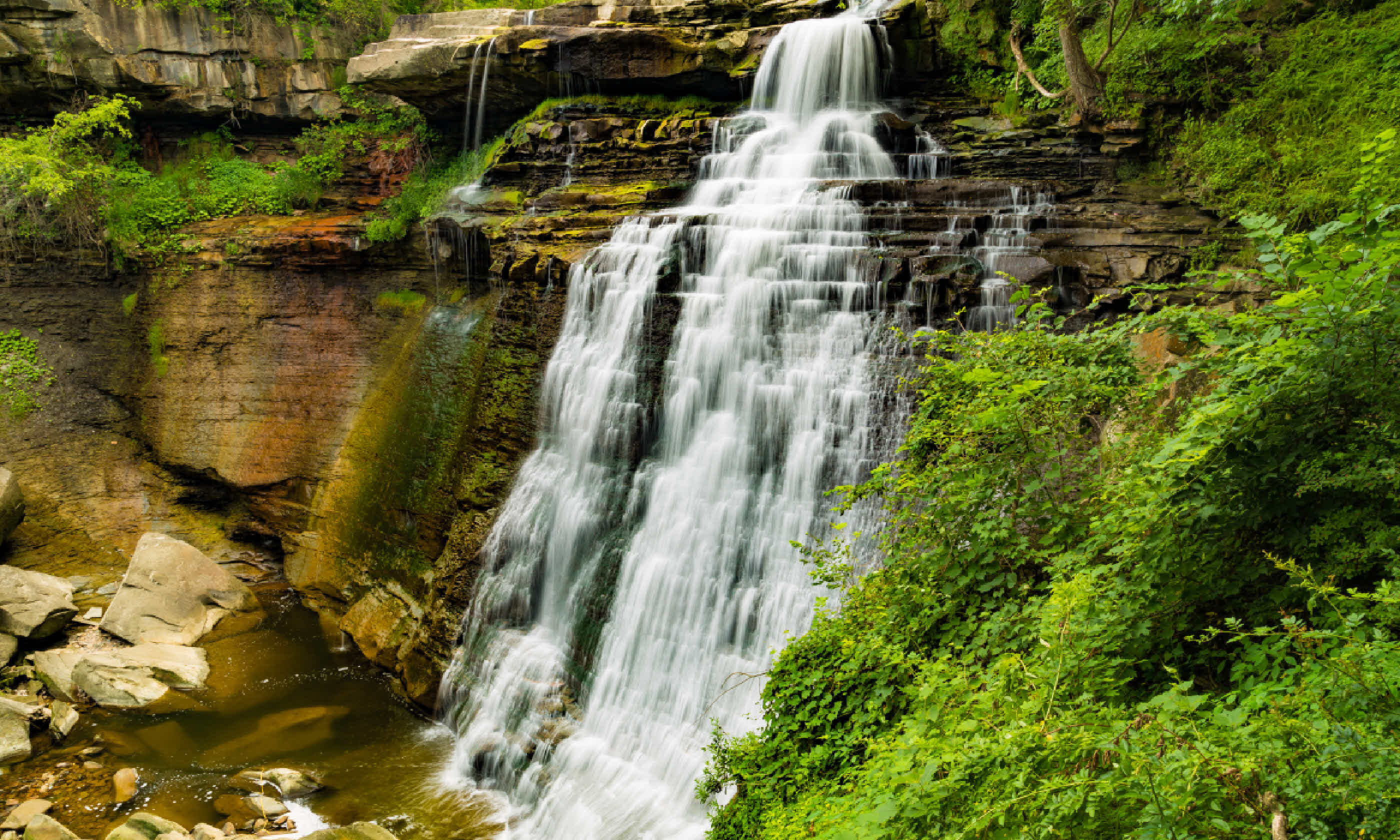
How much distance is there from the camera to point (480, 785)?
8.48 meters

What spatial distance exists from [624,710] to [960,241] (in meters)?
6.33

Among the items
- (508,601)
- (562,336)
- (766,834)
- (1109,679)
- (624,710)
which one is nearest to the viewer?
(1109,679)

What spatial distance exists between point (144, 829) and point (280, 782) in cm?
123

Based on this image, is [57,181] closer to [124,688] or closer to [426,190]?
[426,190]

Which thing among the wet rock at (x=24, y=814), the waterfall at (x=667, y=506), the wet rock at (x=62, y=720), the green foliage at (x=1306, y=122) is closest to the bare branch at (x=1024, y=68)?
the green foliage at (x=1306, y=122)

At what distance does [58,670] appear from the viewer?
10.4 meters

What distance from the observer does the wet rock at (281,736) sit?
9.03m

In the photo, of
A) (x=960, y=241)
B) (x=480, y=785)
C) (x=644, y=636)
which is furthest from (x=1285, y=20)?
(x=480, y=785)

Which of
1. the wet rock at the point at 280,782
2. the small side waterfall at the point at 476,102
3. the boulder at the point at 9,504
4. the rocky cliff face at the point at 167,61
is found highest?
the rocky cliff face at the point at 167,61

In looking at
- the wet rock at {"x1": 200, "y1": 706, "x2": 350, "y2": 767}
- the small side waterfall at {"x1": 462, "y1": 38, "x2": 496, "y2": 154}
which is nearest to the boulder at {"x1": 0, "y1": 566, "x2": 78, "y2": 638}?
the wet rock at {"x1": 200, "y1": 706, "x2": 350, "y2": 767}

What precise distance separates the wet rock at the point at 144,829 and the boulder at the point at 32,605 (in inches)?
198

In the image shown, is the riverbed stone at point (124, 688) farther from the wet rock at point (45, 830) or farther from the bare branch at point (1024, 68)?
the bare branch at point (1024, 68)

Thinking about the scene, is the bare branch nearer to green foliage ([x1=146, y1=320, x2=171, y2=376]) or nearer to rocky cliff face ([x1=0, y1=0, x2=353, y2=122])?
rocky cliff face ([x1=0, y1=0, x2=353, y2=122])

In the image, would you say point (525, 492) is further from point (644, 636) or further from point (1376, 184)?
point (1376, 184)
